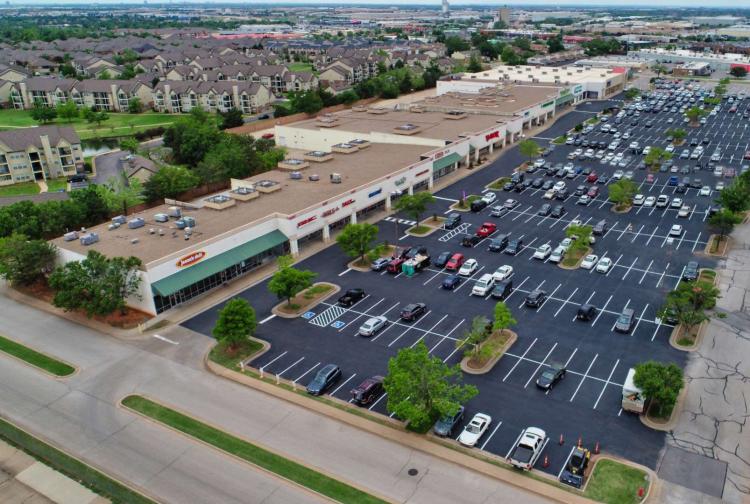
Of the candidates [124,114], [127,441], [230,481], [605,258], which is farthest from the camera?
[124,114]

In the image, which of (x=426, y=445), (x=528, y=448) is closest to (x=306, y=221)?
(x=426, y=445)

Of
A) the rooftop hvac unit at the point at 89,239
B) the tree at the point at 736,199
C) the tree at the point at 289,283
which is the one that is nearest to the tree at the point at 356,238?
the tree at the point at 289,283

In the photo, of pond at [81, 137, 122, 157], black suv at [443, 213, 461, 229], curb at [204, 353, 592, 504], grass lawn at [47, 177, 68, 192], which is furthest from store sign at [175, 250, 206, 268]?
pond at [81, 137, 122, 157]

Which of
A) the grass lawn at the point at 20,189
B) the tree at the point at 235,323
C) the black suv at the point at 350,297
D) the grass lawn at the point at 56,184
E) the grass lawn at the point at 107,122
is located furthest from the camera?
the grass lawn at the point at 107,122

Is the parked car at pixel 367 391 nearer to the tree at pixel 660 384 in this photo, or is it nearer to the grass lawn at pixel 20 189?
the tree at pixel 660 384

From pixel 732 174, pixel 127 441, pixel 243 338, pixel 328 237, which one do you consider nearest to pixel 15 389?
pixel 127 441

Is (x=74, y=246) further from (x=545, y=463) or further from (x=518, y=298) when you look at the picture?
(x=545, y=463)
